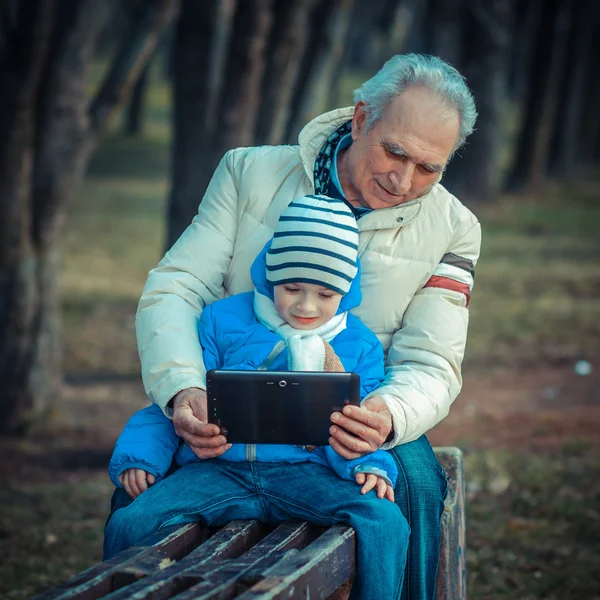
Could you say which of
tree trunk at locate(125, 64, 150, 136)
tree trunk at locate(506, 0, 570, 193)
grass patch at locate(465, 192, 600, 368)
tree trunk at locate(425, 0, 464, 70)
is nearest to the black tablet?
grass patch at locate(465, 192, 600, 368)

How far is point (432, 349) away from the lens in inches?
142

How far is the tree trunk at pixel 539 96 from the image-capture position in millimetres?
24031

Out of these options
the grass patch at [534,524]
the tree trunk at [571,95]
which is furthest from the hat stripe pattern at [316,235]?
the tree trunk at [571,95]

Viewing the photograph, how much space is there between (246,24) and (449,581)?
5208 mm

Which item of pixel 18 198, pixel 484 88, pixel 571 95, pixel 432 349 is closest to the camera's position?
pixel 432 349

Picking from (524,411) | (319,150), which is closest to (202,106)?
(524,411)

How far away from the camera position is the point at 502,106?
23016 millimetres

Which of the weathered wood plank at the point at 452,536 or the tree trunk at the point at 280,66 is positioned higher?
the tree trunk at the point at 280,66

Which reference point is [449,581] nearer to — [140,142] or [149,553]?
[149,553]

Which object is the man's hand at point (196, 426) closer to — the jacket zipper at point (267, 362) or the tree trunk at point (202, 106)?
the jacket zipper at point (267, 362)

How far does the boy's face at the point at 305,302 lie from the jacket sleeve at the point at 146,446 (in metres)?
0.53

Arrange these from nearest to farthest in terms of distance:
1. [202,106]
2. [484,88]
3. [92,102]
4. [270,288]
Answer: [270,288] → [92,102] → [202,106] → [484,88]

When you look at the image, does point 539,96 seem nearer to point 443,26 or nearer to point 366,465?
point 443,26

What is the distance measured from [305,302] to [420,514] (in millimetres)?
751
